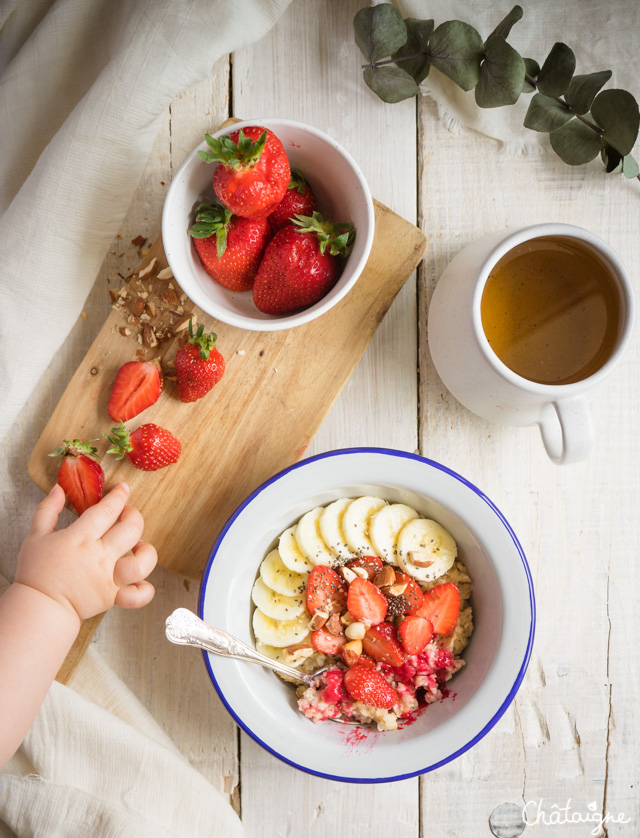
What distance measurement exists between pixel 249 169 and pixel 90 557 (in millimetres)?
652

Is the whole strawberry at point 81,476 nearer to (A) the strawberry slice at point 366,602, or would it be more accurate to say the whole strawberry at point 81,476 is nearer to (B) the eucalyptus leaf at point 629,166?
(A) the strawberry slice at point 366,602

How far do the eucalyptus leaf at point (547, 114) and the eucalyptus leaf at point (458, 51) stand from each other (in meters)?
0.11

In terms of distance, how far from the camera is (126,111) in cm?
105

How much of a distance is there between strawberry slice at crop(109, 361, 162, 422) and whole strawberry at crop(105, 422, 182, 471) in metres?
0.03

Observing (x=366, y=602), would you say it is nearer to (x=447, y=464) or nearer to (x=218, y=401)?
(x=447, y=464)

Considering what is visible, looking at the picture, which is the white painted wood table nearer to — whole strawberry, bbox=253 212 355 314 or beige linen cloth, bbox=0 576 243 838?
beige linen cloth, bbox=0 576 243 838

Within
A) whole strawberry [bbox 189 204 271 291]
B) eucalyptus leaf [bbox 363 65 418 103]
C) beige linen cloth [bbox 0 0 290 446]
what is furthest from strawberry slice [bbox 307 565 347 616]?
eucalyptus leaf [bbox 363 65 418 103]

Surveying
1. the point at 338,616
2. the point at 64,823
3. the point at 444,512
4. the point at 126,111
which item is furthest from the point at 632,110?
the point at 64,823

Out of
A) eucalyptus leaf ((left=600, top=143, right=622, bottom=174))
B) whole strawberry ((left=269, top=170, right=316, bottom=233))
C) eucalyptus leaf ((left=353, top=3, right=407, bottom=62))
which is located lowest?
eucalyptus leaf ((left=600, top=143, right=622, bottom=174))

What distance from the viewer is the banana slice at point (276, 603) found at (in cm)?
105

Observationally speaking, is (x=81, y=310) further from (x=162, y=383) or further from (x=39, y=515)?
(x=39, y=515)

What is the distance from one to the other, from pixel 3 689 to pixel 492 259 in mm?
1018

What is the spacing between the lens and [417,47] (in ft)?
3.58

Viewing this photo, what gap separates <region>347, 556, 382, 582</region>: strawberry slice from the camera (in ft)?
3.46
